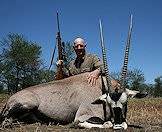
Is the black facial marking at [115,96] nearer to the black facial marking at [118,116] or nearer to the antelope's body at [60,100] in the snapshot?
the black facial marking at [118,116]

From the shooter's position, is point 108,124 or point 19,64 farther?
point 19,64

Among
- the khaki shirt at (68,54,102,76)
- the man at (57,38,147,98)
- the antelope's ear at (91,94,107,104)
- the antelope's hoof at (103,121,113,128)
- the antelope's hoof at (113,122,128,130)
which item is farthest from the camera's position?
the khaki shirt at (68,54,102,76)

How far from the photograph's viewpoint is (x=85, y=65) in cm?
957

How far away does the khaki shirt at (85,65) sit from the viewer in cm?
934

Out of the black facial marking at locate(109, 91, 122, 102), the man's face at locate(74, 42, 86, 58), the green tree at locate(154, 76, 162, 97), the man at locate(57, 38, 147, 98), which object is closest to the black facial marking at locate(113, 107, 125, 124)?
the black facial marking at locate(109, 91, 122, 102)

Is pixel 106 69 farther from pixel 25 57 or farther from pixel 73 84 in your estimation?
pixel 25 57

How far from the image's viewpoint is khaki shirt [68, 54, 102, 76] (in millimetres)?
9344

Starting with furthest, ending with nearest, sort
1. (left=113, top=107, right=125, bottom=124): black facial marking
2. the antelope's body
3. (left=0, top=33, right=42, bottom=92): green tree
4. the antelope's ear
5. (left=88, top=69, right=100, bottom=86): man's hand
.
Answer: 1. (left=0, top=33, right=42, bottom=92): green tree
2. (left=88, top=69, right=100, bottom=86): man's hand
3. the antelope's body
4. the antelope's ear
5. (left=113, top=107, right=125, bottom=124): black facial marking

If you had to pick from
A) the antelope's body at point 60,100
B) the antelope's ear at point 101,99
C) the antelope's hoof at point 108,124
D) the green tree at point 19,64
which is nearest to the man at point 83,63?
the antelope's body at point 60,100

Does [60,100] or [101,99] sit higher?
[60,100]

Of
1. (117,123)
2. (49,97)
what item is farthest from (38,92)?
(117,123)

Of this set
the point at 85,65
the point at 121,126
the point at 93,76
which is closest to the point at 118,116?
the point at 121,126

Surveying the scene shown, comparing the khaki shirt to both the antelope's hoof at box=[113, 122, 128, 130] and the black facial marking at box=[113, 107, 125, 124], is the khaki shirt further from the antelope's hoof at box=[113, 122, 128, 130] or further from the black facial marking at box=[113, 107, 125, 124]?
the antelope's hoof at box=[113, 122, 128, 130]

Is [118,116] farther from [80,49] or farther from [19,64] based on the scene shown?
[19,64]
